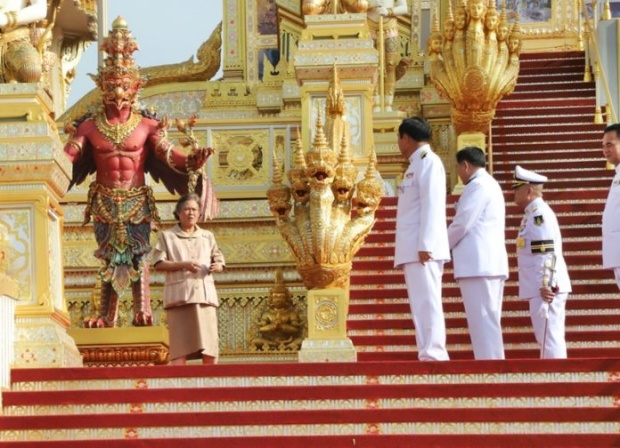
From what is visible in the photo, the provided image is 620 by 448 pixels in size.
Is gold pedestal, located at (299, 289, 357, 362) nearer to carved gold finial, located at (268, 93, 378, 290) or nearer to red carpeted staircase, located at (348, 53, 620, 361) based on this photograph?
carved gold finial, located at (268, 93, 378, 290)

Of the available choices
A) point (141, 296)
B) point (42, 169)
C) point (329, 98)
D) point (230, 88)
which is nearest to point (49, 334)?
point (42, 169)

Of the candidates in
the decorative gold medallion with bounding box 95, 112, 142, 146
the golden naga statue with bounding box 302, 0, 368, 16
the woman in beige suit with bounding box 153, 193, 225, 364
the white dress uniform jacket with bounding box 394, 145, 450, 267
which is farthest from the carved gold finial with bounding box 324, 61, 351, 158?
the white dress uniform jacket with bounding box 394, 145, 450, 267

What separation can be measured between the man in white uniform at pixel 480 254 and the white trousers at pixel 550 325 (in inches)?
17.7

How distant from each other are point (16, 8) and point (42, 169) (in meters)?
2.12

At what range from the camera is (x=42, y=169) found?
14.1 m

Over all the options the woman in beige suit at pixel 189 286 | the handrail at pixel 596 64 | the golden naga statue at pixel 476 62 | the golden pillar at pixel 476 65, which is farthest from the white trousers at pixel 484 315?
the handrail at pixel 596 64

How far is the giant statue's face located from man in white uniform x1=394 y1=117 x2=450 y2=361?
2576mm

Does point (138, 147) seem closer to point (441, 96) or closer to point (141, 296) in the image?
point (141, 296)

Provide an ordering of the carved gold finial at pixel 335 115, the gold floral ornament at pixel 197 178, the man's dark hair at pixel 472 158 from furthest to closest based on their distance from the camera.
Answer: the carved gold finial at pixel 335 115, the gold floral ornament at pixel 197 178, the man's dark hair at pixel 472 158

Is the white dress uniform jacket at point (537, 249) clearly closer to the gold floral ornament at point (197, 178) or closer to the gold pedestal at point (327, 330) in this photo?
the gold pedestal at point (327, 330)

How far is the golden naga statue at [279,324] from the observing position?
61.1 ft

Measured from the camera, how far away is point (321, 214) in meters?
15.2

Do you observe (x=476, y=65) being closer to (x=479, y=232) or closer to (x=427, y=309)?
(x=479, y=232)

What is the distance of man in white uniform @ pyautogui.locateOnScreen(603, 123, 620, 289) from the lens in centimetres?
1466
